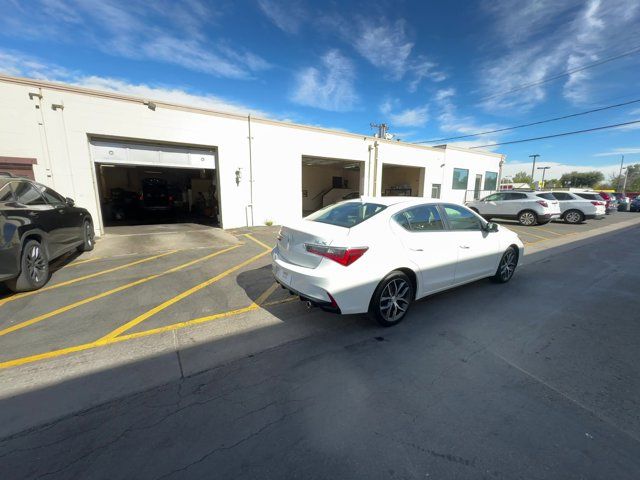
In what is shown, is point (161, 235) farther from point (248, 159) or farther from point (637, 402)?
point (637, 402)

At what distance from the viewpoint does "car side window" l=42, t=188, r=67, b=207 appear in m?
5.72

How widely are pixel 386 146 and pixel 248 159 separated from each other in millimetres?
8075

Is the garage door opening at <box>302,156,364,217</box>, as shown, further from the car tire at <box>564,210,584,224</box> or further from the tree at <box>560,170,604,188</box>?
the tree at <box>560,170,604,188</box>

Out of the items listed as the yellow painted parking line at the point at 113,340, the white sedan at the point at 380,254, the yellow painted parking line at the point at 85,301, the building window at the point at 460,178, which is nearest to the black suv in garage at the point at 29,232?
the yellow painted parking line at the point at 85,301

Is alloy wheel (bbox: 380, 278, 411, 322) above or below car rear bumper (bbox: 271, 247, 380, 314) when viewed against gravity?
below

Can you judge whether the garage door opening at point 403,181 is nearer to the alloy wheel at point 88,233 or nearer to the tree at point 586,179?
the alloy wheel at point 88,233

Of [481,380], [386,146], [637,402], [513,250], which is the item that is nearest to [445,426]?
[481,380]

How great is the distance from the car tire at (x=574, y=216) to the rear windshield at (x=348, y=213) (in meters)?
17.0

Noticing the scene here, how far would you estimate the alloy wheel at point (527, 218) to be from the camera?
13.6m

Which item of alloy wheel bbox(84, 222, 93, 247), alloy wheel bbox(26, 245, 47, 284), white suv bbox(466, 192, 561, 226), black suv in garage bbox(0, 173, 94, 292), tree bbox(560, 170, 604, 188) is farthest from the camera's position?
tree bbox(560, 170, 604, 188)

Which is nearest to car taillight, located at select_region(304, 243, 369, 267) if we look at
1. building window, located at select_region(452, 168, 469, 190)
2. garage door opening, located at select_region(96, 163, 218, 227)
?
garage door opening, located at select_region(96, 163, 218, 227)

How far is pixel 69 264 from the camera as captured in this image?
6.25 metres

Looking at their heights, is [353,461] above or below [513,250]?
below

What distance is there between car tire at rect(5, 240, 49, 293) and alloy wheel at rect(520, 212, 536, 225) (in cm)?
1721
